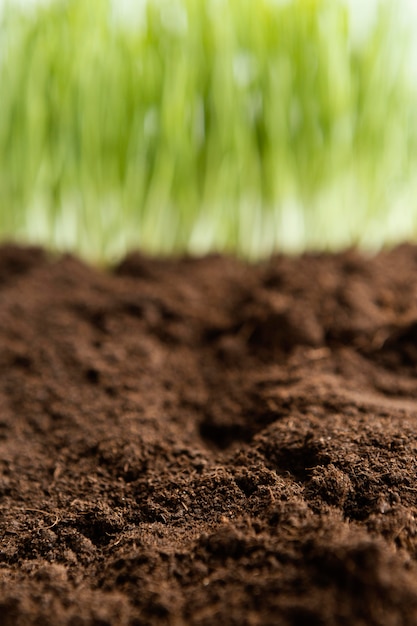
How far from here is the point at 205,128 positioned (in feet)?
6.02

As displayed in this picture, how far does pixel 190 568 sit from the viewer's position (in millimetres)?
784

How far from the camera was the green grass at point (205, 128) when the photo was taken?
172 centimetres

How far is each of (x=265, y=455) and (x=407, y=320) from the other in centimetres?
56

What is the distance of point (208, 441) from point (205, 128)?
1.02 metres

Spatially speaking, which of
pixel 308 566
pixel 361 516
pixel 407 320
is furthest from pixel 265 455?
pixel 407 320

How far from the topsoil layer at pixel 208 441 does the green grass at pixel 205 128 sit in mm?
206

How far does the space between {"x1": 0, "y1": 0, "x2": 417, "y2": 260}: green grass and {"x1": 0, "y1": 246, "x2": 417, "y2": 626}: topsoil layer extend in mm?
206

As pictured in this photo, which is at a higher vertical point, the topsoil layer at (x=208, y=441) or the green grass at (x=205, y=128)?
the green grass at (x=205, y=128)

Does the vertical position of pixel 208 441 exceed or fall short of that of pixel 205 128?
it falls short

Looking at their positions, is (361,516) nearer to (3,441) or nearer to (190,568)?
(190,568)

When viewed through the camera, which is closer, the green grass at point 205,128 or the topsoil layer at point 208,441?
the topsoil layer at point 208,441

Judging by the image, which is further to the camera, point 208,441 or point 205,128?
point 205,128

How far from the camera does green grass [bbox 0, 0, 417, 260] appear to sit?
1.72m

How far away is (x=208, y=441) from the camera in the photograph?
1191 millimetres
